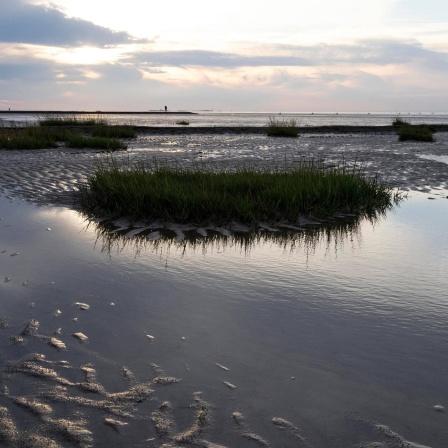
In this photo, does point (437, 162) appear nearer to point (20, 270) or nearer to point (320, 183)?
point (320, 183)

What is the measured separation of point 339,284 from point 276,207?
3233 mm

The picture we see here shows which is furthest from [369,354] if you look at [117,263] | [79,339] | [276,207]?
[276,207]

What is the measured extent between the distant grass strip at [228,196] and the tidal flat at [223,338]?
66cm

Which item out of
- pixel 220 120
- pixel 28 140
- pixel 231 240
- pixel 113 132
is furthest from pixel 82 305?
pixel 220 120

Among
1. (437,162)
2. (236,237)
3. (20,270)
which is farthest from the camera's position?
(437,162)

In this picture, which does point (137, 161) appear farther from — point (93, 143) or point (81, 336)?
point (81, 336)

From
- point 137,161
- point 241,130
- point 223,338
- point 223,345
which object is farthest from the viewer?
point 241,130

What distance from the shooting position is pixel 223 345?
148 inches

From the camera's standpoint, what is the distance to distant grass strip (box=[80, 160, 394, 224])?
809 cm

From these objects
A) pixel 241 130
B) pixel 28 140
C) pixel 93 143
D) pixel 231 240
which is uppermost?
pixel 241 130

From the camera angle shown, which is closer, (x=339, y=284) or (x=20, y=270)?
(x=339, y=284)

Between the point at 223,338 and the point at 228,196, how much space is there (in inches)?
187

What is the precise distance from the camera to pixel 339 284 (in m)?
5.18

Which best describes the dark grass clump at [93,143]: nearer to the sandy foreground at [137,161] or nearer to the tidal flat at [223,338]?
the sandy foreground at [137,161]
